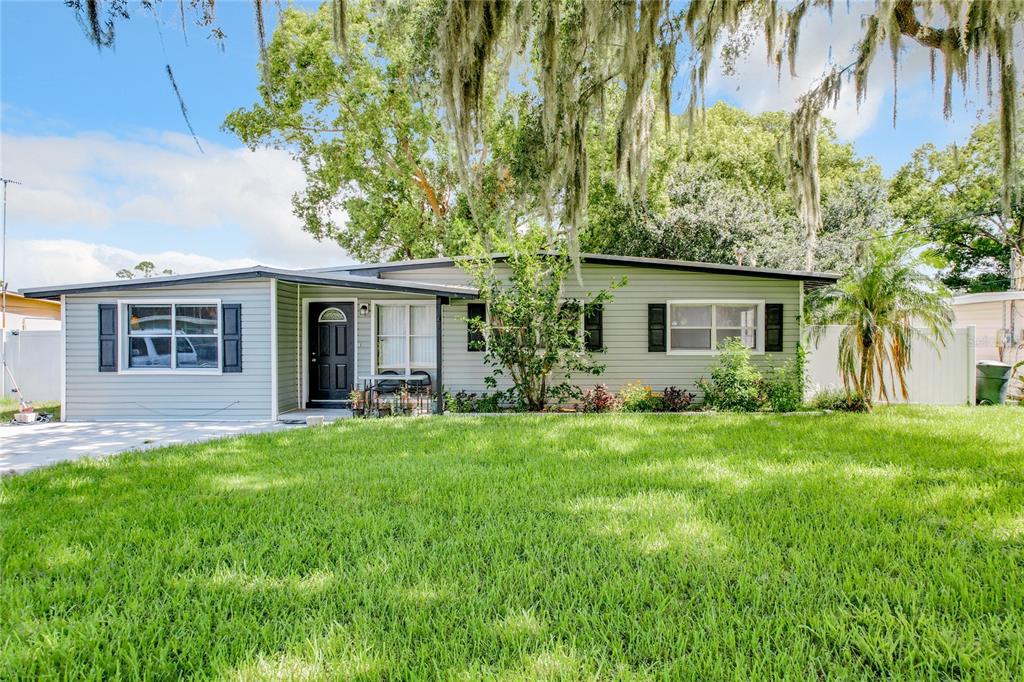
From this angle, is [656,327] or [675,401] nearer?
[675,401]

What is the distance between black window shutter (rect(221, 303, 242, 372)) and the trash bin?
44.5ft

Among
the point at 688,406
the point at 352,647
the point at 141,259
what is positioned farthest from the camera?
the point at 141,259

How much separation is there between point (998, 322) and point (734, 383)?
8095mm

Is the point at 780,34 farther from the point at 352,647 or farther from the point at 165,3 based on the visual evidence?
the point at 352,647

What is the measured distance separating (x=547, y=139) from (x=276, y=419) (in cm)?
632

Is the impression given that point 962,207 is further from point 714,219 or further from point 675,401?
point 675,401

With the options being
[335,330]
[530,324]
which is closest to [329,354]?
[335,330]

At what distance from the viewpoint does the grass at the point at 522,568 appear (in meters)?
2.09

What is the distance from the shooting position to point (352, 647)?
2.15 meters

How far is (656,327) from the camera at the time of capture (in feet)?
32.8

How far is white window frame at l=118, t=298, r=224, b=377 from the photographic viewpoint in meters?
9.11

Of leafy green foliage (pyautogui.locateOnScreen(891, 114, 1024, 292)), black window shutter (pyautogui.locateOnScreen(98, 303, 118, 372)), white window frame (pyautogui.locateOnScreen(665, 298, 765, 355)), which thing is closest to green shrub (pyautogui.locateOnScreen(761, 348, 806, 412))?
white window frame (pyautogui.locateOnScreen(665, 298, 765, 355))

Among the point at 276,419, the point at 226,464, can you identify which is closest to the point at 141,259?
the point at 276,419

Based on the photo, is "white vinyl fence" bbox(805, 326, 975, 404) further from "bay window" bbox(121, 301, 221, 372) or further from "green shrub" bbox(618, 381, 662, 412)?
"bay window" bbox(121, 301, 221, 372)
